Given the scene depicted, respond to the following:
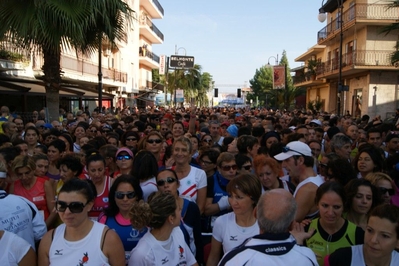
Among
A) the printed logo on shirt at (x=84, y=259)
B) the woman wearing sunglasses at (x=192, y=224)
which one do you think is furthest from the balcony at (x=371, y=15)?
the printed logo on shirt at (x=84, y=259)

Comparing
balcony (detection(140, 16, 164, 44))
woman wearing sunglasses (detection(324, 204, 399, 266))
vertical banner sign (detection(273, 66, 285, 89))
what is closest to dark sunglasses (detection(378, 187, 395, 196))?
woman wearing sunglasses (detection(324, 204, 399, 266))

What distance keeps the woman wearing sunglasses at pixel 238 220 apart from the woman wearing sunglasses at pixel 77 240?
932 mm

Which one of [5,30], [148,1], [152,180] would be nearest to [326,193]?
[152,180]

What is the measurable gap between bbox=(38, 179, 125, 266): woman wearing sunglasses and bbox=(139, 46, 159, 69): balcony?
41705 mm

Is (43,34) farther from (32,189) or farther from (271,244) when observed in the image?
(271,244)

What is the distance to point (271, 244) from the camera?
238 centimetres

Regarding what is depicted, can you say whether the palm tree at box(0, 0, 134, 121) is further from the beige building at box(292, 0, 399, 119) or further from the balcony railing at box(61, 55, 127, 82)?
the beige building at box(292, 0, 399, 119)

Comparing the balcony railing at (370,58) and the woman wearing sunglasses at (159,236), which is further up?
the balcony railing at (370,58)

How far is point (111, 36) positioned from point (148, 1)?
1232 inches

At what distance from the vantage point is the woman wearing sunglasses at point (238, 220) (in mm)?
3605

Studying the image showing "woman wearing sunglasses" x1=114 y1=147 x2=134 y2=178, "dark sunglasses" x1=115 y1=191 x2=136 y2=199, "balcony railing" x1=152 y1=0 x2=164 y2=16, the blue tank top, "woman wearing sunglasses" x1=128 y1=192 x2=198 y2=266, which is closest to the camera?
"woman wearing sunglasses" x1=128 y1=192 x2=198 y2=266

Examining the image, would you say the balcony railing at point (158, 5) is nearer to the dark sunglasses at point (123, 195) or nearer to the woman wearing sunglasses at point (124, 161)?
the woman wearing sunglasses at point (124, 161)

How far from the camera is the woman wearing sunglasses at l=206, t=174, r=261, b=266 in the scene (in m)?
3.61

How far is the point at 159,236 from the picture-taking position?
3.32 meters
